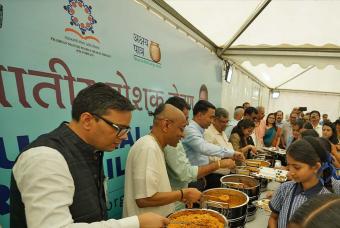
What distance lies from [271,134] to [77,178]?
4.66m

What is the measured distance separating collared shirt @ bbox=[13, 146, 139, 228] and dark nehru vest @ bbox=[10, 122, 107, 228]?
0.21 feet

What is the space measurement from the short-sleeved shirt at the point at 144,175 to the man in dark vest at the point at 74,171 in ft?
1.01

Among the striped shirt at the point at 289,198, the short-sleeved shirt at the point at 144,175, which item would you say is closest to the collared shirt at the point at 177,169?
the short-sleeved shirt at the point at 144,175

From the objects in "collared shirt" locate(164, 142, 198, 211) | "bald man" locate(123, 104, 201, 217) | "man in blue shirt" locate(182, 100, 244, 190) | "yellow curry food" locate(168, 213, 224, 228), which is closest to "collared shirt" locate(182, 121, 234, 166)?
"man in blue shirt" locate(182, 100, 244, 190)

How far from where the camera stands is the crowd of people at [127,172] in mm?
709

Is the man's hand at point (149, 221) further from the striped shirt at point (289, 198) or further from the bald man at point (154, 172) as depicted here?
the striped shirt at point (289, 198)

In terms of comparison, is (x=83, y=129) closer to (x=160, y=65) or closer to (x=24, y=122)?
(x=24, y=122)

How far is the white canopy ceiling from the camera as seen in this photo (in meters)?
2.66

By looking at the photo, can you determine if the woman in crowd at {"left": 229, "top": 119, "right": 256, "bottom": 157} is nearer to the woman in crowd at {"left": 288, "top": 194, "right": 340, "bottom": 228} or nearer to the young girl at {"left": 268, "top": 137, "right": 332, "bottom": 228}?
the young girl at {"left": 268, "top": 137, "right": 332, "bottom": 228}

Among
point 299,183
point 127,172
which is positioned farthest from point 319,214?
point 127,172

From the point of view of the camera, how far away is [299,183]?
1396 millimetres

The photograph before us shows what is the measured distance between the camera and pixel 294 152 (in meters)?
1.41

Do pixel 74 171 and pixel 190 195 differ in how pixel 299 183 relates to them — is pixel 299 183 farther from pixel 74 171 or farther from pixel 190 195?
pixel 74 171

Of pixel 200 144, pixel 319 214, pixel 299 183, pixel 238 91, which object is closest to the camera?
pixel 319 214
